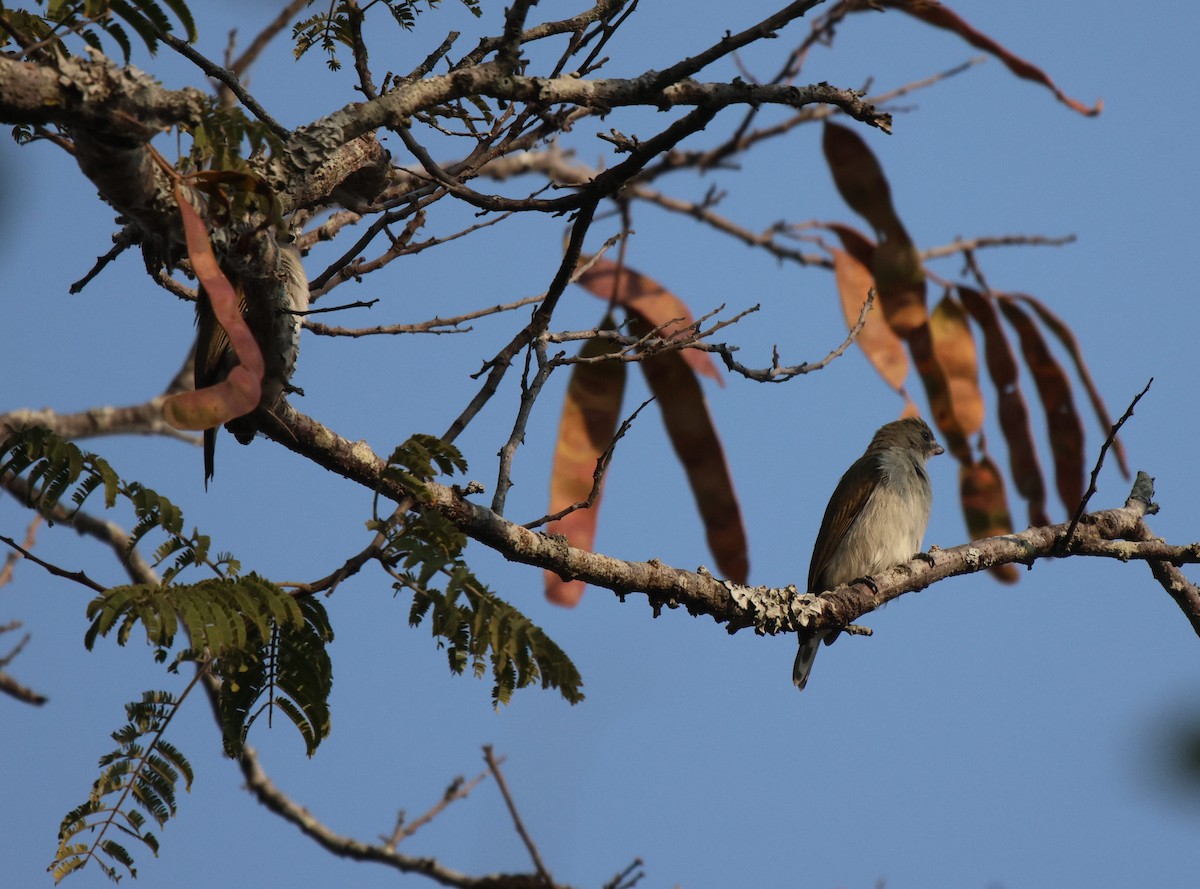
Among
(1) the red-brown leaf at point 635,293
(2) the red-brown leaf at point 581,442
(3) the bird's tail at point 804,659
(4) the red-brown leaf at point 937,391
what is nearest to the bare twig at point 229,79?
(2) the red-brown leaf at point 581,442

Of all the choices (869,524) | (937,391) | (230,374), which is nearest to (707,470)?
(869,524)

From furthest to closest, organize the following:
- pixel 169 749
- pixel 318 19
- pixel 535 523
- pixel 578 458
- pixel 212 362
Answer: pixel 578 458 → pixel 212 362 → pixel 318 19 → pixel 535 523 → pixel 169 749

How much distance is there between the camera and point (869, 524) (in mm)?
7355

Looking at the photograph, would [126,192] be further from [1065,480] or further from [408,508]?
[1065,480]

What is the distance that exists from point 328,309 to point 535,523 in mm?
995

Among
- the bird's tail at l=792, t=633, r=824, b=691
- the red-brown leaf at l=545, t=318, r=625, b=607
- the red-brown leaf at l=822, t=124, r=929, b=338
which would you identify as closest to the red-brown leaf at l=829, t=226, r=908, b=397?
the red-brown leaf at l=822, t=124, r=929, b=338

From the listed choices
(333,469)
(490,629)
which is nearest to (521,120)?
(333,469)

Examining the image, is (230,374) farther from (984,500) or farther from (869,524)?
(984,500)

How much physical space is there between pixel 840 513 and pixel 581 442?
1.70 metres

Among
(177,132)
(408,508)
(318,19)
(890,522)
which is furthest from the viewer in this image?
(890,522)

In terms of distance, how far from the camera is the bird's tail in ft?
22.8

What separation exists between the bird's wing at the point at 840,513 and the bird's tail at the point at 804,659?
1.91 ft

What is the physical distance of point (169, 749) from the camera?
3.24 m

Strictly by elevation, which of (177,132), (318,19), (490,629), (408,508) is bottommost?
(490,629)
